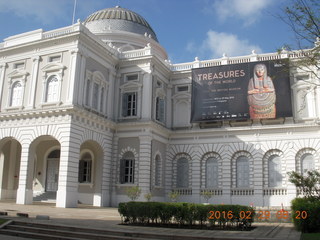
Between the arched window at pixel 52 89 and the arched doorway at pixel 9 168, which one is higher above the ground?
the arched window at pixel 52 89

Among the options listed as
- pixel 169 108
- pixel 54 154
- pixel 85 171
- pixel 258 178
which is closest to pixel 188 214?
pixel 258 178

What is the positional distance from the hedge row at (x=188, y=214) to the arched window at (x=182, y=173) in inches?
680

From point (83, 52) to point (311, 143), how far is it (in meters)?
17.7

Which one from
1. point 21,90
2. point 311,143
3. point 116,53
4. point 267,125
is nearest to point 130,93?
point 116,53

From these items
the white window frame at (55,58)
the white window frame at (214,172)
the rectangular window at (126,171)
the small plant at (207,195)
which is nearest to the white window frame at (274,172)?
the white window frame at (214,172)

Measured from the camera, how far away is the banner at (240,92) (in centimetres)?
2931

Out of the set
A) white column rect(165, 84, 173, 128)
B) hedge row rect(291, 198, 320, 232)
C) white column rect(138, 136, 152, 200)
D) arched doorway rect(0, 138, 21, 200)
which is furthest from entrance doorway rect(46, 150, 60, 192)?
hedge row rect(291, 198, 320, 232)

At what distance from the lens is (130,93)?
101 feet

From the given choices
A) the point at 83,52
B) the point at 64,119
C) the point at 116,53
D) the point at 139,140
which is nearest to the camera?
the point at 64,119

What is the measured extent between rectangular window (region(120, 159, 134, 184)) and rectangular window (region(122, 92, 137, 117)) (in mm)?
3733

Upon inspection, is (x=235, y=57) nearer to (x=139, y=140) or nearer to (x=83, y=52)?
(x=139, y=140)

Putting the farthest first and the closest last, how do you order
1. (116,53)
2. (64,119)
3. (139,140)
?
1. (116,53)
2. (139,140)
3. (64,119)

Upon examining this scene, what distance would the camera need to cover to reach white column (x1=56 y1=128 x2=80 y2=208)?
2394 centimetres

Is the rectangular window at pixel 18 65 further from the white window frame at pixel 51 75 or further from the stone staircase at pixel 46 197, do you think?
the stone staircase at pixel 46 197
